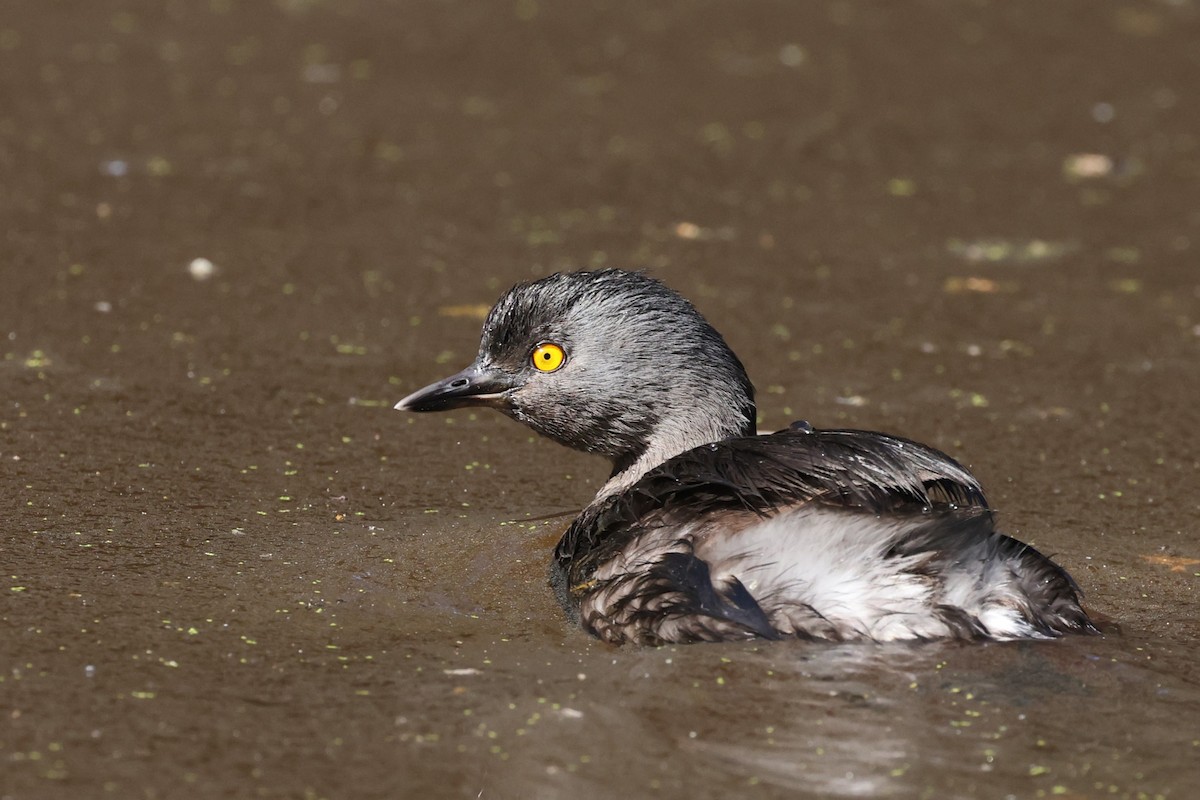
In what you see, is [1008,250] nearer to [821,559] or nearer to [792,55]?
[792,55]

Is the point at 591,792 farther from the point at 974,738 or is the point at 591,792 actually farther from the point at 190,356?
the point at 190,356

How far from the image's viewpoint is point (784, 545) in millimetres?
4102

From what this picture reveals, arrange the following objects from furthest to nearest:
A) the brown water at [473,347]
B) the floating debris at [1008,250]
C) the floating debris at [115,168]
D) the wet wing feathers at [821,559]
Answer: the floating debris at [115,168] → the floating debris at [1008,250] → the wet wing feathers at [821,559] → the brown water at [473,347]

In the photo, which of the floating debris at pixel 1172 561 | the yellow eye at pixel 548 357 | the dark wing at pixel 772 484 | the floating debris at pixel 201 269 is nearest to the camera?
the dark wing at pixel 772 484

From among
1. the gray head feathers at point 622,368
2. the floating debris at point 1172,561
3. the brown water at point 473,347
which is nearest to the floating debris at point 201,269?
the brown water at point 473,347

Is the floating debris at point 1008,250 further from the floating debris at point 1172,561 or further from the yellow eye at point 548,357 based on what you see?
the yellow eye at point 548,357

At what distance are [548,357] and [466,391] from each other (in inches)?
10.7

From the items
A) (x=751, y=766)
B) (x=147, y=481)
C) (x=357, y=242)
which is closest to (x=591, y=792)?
(x=751, y=766)

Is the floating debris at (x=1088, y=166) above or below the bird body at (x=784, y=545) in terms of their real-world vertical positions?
above

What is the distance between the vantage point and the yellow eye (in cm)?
502

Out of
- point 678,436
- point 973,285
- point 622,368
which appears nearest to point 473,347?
point 622,368

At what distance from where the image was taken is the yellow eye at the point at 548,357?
502 cm

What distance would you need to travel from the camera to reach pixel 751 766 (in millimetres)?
3406

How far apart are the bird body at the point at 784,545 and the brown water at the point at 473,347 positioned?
0.34ft
